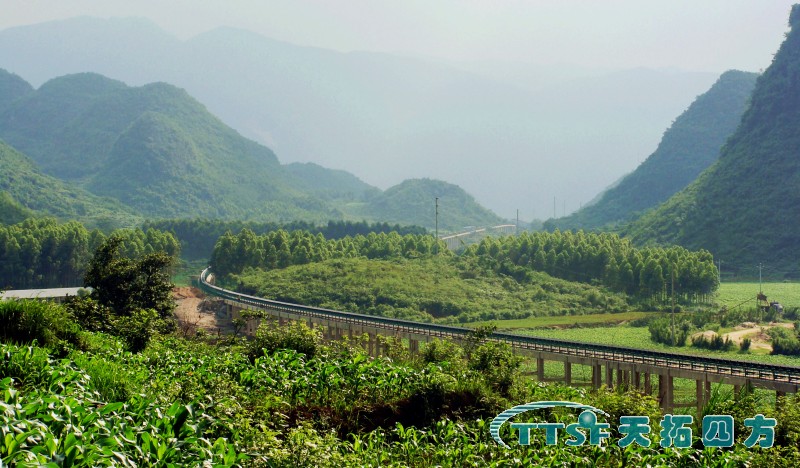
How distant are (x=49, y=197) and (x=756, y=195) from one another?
139034 millimetres

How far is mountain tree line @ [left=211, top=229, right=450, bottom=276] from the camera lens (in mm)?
97500

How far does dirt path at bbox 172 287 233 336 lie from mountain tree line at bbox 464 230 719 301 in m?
34.8

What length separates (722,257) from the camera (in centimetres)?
10481

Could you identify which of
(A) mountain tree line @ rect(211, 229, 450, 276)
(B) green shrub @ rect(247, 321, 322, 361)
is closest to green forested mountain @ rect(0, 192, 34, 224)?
(A) mountain tree line @ rect(211, 229, 450, 276)

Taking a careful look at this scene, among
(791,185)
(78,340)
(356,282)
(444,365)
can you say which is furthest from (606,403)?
(791,185)

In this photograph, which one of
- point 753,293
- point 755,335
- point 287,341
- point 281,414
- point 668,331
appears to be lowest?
point 755,335

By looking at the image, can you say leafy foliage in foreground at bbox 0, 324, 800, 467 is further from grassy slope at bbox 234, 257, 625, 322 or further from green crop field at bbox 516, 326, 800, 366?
grassy slope at bbox 234, 257, 625, 322

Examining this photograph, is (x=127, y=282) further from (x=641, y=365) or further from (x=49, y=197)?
(x=49, y=197)

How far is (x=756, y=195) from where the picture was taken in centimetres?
11600

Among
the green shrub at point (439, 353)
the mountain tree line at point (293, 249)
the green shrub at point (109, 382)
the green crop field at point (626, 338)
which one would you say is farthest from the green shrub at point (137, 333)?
the mountain tree line at point (293, 249)

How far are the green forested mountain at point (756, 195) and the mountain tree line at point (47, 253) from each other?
71327 mm

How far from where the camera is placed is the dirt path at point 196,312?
2825 inches

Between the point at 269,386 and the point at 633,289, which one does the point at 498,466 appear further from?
the point at 633,289

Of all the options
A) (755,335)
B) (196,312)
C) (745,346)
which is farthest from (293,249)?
(745,346)
